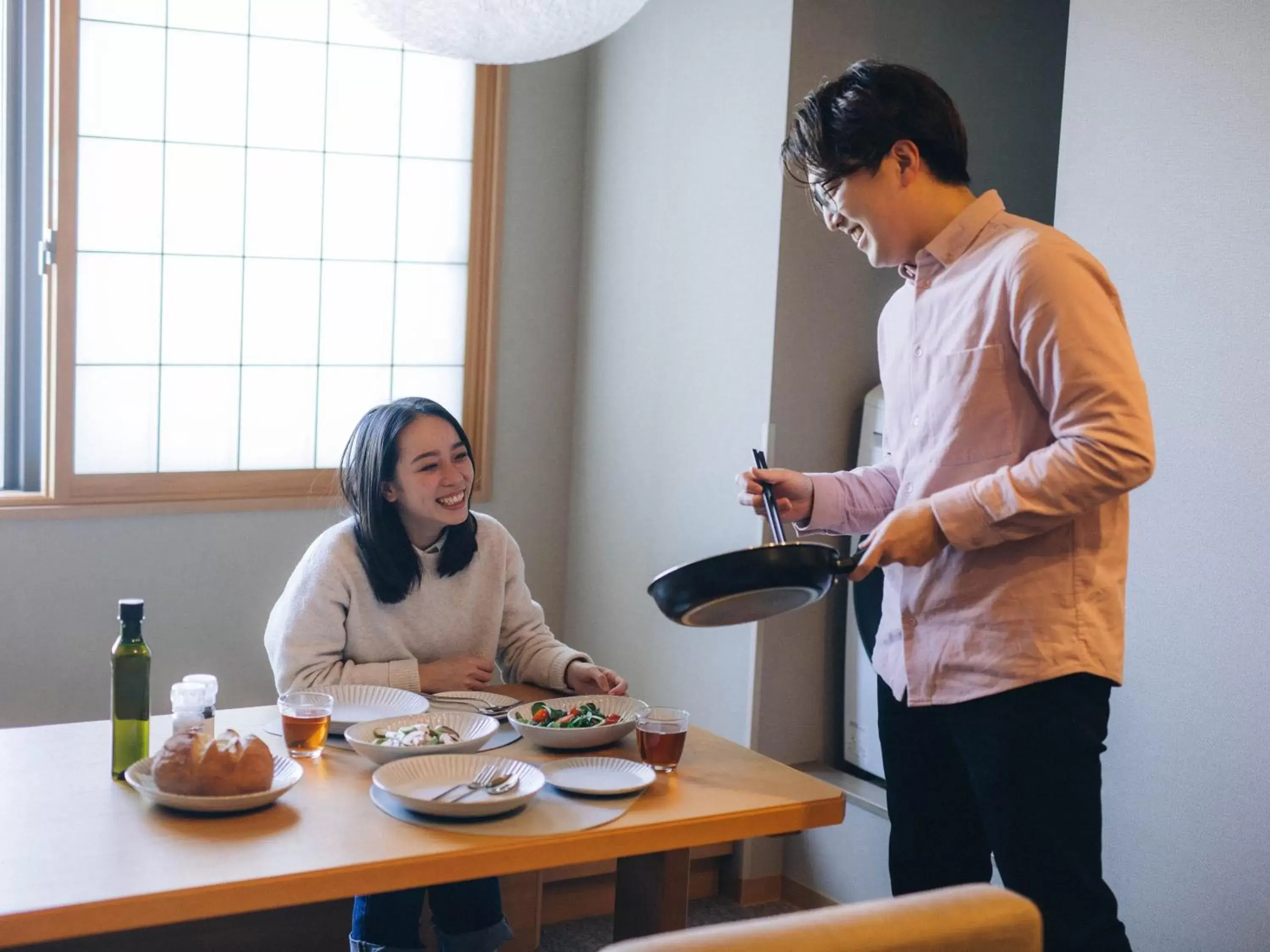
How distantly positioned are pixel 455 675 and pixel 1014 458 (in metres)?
0.90

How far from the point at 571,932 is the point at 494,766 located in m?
1.31

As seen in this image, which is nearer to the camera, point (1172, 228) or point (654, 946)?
point (654, 946)

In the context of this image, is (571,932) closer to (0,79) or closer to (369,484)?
(369,484)

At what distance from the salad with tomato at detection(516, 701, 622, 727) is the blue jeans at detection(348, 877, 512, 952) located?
0.27 m

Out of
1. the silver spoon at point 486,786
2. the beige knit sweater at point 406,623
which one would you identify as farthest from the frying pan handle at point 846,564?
the beige knit sweater at point 406,623

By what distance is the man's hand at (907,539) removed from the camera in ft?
4.77

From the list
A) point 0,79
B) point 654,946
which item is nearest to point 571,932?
point 654,946

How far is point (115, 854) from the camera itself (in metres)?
1.25

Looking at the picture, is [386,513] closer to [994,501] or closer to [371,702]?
[371,702]

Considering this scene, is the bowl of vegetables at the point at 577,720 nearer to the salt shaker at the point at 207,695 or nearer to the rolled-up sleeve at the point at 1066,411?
the salt shaker at the point at 207,695

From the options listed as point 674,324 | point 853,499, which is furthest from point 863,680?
point 853,499

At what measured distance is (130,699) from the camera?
1480 millimetres

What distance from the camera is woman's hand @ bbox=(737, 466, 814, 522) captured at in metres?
1.72

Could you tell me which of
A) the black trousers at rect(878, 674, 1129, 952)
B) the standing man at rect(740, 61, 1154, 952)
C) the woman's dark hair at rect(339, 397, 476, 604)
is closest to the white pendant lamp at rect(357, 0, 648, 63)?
the woman's dark hair at rect(339, 397, 476, 604)
